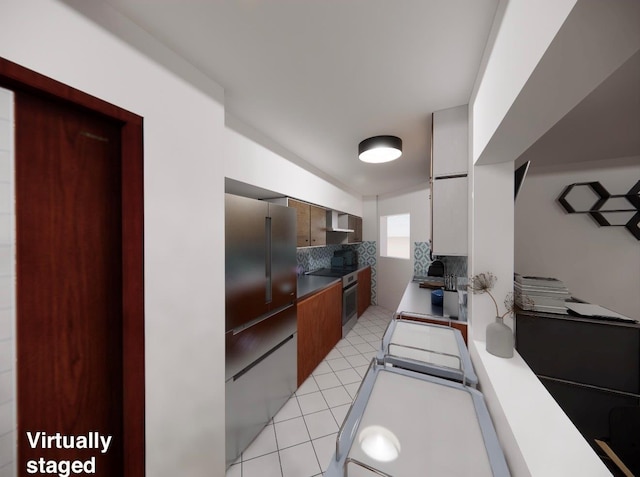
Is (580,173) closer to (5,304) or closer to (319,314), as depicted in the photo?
(319,314)

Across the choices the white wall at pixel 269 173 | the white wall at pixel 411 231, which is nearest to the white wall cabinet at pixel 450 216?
the white wall at pixel 269 173

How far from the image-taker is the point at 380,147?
1.89m

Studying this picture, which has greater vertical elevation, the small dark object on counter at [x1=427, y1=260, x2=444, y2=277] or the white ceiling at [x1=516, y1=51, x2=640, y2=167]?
the white ceiling at [x1=516, y1=51, x2=640, y2=167]

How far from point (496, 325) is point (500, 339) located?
0.21 ft

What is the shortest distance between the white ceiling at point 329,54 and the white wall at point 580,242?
1.55 m

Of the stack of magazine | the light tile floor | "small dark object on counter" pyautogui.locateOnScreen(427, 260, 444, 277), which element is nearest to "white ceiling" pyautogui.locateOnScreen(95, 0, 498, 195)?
the stack of magazine

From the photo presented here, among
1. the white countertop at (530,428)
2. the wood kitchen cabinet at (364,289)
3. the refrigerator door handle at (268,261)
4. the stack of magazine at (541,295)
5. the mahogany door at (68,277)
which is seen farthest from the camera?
the wood kitchen cabinet at (364,289)

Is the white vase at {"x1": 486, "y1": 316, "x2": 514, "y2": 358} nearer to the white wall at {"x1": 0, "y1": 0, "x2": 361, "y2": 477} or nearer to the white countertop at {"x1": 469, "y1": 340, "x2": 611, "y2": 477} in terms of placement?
the white countertop at {"x1": 469, "y1": 340, "x2": 611, "y2": 477}

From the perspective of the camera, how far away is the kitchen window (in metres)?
4.07

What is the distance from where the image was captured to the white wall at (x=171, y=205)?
76 cm

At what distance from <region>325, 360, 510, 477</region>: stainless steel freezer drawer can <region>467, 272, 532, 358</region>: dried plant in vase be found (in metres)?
0.30

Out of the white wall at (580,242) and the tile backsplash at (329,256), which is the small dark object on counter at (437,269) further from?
the tile backsplash at (329,256)

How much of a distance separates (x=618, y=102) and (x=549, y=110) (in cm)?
115

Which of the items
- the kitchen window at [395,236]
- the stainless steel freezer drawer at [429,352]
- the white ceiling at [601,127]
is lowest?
the stainless steel freezer drawer at [429,352]
